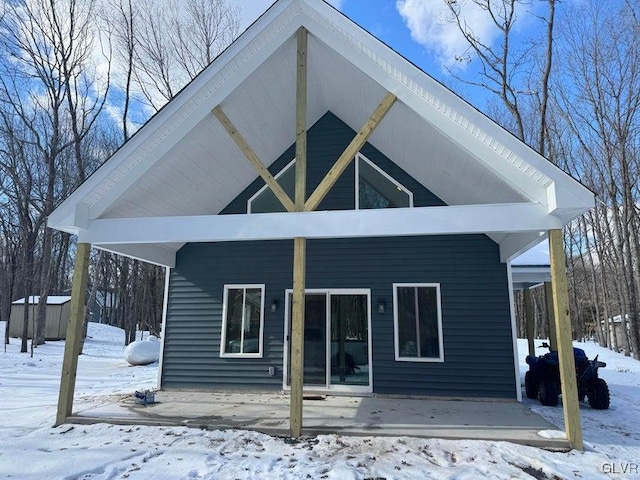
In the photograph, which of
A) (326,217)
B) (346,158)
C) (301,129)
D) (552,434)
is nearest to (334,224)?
(326,217)

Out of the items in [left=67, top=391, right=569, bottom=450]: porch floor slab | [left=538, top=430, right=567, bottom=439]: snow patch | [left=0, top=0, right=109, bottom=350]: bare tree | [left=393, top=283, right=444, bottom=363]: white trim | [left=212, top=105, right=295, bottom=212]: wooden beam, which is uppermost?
[left=0, top=0, right=109, bottom=350]: bare tree

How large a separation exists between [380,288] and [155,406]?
4135mm

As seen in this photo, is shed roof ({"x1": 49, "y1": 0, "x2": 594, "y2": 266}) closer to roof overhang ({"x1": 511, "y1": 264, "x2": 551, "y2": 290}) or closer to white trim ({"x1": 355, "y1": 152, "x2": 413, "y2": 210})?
white trim ({"x1": 355, "y1": 152, "x2": 413, "y2": 210})

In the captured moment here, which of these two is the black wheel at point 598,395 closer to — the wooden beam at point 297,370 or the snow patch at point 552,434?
the snow patch at point 552,434

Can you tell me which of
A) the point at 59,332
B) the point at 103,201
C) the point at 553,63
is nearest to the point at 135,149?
the point at 103,201

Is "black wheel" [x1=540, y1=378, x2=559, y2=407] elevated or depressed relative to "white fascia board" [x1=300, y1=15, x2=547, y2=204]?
depressed

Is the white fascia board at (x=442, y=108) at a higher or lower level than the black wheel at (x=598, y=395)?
higher

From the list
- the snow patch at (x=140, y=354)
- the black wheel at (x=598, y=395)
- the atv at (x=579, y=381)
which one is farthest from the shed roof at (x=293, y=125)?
the snow patch at (x=140, y=354)

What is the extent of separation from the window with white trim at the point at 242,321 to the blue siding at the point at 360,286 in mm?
128

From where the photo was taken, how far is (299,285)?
15.7 feet

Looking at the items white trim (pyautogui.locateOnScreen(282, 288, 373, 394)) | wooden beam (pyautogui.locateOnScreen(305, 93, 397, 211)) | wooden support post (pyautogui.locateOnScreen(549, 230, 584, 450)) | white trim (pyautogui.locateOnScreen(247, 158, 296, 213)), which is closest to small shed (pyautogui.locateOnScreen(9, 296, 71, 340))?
white trim (pyautogui.locateOnScreen(247, 158, 296, 213))

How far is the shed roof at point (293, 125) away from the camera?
4.63 metres

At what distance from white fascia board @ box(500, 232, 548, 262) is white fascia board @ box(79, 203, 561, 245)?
0.45m

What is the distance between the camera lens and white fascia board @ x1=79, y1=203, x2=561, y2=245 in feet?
15.2
